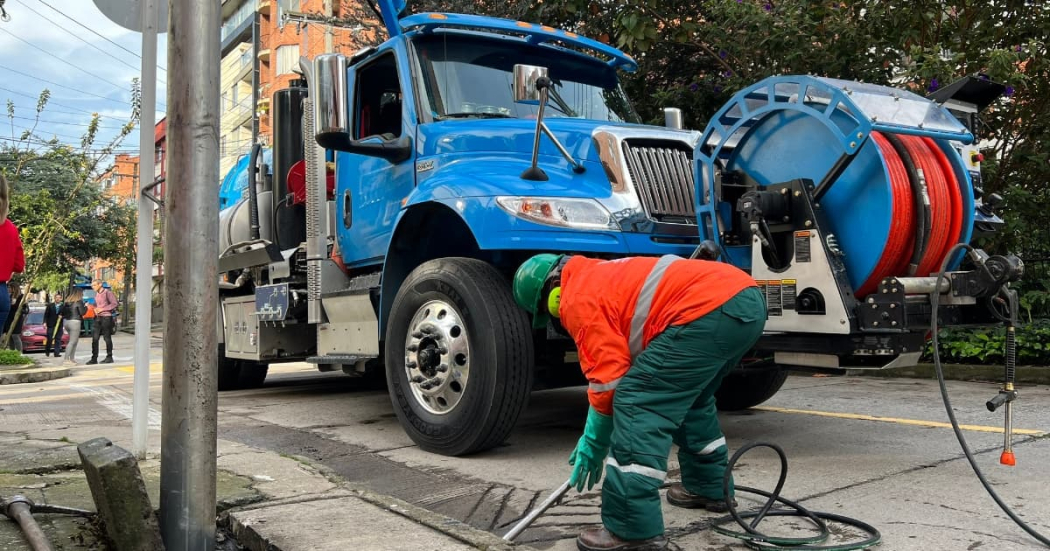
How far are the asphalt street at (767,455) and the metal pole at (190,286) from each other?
111 centimetres

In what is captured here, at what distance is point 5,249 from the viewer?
5867 millimetres

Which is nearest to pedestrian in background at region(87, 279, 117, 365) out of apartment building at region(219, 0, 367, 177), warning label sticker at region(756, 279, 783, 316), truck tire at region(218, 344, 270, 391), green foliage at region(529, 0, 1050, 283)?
truck tire at region(218, 344, 270, 391)

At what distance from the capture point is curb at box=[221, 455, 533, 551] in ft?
8.95

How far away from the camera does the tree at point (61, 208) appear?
18.5 m

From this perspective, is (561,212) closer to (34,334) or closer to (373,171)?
(373,171)

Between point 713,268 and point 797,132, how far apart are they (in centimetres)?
122

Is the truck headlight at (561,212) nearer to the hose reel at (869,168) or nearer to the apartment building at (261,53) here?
the hose reel at (869,168)

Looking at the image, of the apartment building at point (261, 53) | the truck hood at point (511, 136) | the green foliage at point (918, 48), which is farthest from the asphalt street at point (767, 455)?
the apartment building at point (261, 53)

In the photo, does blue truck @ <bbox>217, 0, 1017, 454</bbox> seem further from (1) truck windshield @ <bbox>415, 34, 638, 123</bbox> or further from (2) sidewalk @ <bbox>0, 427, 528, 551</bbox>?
(2) sidewalk @ <bbox>0, 427, 528, 551</bbox>

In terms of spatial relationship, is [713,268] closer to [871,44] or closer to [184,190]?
[184,190]

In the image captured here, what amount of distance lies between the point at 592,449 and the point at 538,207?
5.55 feet

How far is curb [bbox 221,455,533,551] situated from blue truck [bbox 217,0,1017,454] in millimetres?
1162

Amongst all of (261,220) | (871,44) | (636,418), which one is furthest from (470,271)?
(871,44)

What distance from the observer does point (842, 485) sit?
390 cm
